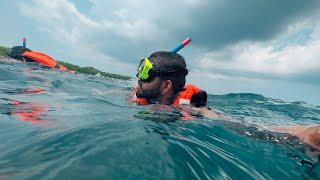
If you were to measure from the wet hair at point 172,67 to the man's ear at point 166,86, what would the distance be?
63 millimetres

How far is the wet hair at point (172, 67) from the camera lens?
6.51 meters

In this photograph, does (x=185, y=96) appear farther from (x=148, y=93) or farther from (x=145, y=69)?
(x=145, y=69)

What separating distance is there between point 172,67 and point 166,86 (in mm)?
409

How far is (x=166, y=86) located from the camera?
21.5 ft

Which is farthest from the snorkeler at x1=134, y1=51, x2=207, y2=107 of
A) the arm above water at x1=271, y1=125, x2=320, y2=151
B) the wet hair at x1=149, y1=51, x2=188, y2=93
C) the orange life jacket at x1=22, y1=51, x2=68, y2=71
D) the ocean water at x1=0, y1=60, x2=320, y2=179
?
the orange life jacket at x1=22, y1=51, x2=68, y2=71

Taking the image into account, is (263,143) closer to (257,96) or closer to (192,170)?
(192,170)

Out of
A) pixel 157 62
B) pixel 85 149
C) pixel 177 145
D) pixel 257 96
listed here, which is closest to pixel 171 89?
pixel 157 62

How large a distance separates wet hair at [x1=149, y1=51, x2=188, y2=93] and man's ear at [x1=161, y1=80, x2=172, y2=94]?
0.06m

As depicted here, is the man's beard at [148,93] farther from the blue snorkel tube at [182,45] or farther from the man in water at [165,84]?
the blue snorkel tube at [182,45]

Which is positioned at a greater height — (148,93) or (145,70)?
(145,70)

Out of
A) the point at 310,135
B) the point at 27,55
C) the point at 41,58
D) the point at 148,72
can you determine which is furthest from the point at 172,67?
the point at 41,58

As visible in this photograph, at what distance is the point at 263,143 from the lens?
3834 millimetres

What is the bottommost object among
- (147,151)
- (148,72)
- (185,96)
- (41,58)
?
(147,151)

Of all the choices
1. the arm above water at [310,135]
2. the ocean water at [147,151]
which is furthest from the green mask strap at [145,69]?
the arm above water at [310,135]
